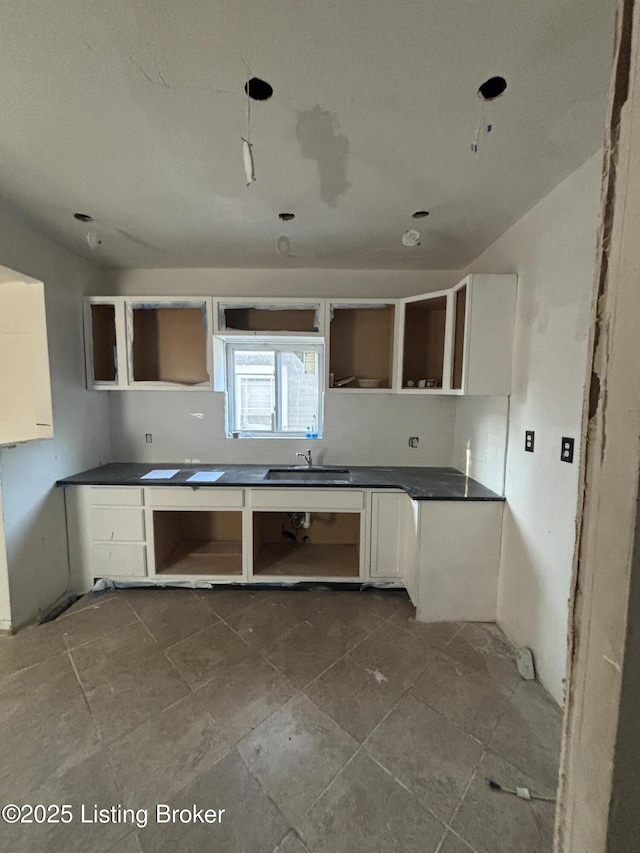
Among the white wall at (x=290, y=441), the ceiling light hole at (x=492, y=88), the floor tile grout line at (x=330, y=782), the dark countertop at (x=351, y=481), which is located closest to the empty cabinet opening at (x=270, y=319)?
the white wall at (x=290, y=441)

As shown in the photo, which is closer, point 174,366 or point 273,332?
point 273,332

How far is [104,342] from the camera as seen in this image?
2.65 meters

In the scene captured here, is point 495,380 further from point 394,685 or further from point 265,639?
point 265,639

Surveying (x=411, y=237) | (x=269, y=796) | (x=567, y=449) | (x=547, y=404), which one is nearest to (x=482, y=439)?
(x=547, y=404)

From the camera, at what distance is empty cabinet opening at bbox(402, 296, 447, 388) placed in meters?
2.60

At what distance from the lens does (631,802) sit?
1.32 ft

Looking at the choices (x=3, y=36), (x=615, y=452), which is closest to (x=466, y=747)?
(x=615, y=452)

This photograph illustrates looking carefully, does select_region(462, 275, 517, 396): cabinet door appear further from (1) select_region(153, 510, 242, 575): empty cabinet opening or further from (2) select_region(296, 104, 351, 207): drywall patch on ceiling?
(1) select_region(153, 510, 242, 575): empty cabinet opening

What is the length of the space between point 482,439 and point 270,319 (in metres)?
1.95

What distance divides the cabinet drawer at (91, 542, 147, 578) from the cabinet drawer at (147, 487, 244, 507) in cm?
38

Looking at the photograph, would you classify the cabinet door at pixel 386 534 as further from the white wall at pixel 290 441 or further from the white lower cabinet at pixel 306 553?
the white wall at pixel 290 441

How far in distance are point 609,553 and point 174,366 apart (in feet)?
9.74

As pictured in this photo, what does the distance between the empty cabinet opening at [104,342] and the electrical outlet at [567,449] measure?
3029 mm

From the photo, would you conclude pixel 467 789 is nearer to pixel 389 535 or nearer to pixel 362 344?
pixel 389 535
